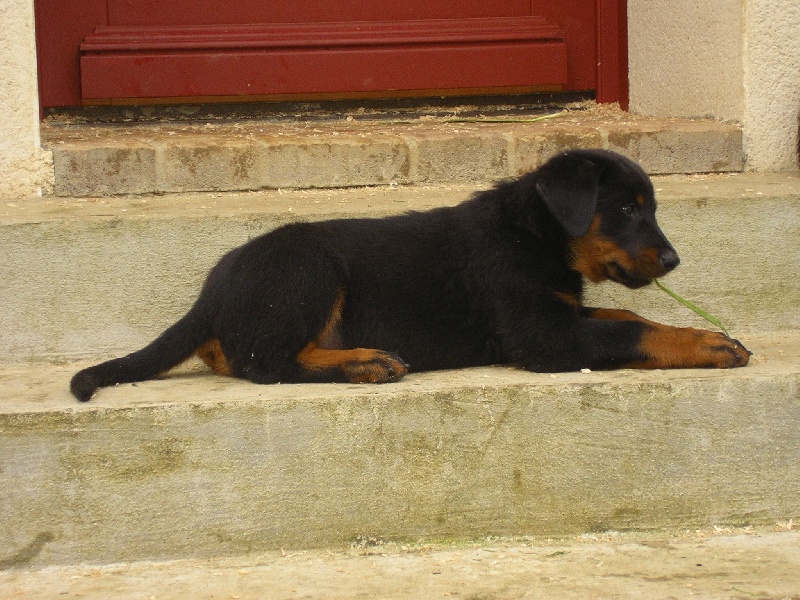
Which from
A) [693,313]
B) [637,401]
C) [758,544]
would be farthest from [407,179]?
[758,544]

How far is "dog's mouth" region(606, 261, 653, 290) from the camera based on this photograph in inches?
153

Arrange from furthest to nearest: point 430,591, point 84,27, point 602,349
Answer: point 84,27 → point 602,349 → point 430,591

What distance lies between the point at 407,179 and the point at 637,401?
7.16 feet

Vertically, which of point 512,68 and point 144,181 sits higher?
point 512,68

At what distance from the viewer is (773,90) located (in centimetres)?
543

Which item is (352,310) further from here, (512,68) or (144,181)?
(512,68)

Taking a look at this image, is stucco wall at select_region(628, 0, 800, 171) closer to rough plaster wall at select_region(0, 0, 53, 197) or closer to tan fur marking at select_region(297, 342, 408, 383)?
tan fur marking at select_region(297, 342, 408, 383)

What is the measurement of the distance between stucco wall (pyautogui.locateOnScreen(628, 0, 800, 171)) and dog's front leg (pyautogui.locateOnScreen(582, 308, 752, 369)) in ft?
6.36

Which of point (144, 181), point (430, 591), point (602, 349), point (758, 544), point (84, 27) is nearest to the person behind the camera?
point (430, 591)

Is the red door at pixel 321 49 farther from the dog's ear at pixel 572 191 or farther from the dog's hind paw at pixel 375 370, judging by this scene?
the dog's hind paw at pixel 375 370

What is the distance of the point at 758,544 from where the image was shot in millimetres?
3418

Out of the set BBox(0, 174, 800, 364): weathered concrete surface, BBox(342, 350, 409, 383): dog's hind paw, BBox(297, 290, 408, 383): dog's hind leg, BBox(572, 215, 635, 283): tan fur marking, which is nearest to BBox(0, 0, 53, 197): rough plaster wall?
BBox(0, 174, 800, 364): weathered concrete surface

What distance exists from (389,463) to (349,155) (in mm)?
2202

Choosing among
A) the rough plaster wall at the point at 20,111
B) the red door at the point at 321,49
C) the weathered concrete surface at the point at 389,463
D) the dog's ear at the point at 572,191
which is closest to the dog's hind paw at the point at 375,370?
the weathered concrete surface at the point at 389,463
